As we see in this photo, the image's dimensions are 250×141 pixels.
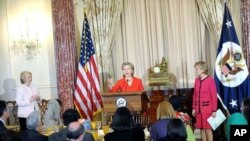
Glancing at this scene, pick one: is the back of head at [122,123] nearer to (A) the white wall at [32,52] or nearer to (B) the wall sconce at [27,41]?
(A) the white wall at [32,52]

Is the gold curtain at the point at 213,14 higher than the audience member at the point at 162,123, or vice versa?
the gold curtain at the point at 213,14

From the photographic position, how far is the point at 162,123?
438 centimetres

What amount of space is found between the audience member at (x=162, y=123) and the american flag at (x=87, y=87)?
12.2 ft

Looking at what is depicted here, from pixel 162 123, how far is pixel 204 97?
2707mm

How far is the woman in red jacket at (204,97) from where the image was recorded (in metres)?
6.85

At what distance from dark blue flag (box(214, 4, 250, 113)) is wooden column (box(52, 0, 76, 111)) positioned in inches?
116

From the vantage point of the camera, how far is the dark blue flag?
768cm

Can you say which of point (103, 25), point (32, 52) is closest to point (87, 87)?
point (103, 25)

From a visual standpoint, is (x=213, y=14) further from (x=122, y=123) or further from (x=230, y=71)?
(x=122, y=123)

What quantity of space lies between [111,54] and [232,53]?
8.95 ft

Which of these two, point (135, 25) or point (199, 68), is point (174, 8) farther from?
point (199, 68)

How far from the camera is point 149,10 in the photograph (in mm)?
9102

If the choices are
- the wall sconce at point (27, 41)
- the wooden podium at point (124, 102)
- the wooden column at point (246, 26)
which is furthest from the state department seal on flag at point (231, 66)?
the wall sconce at point (27, 41)

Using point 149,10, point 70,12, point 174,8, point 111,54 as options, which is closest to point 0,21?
point 70,12
